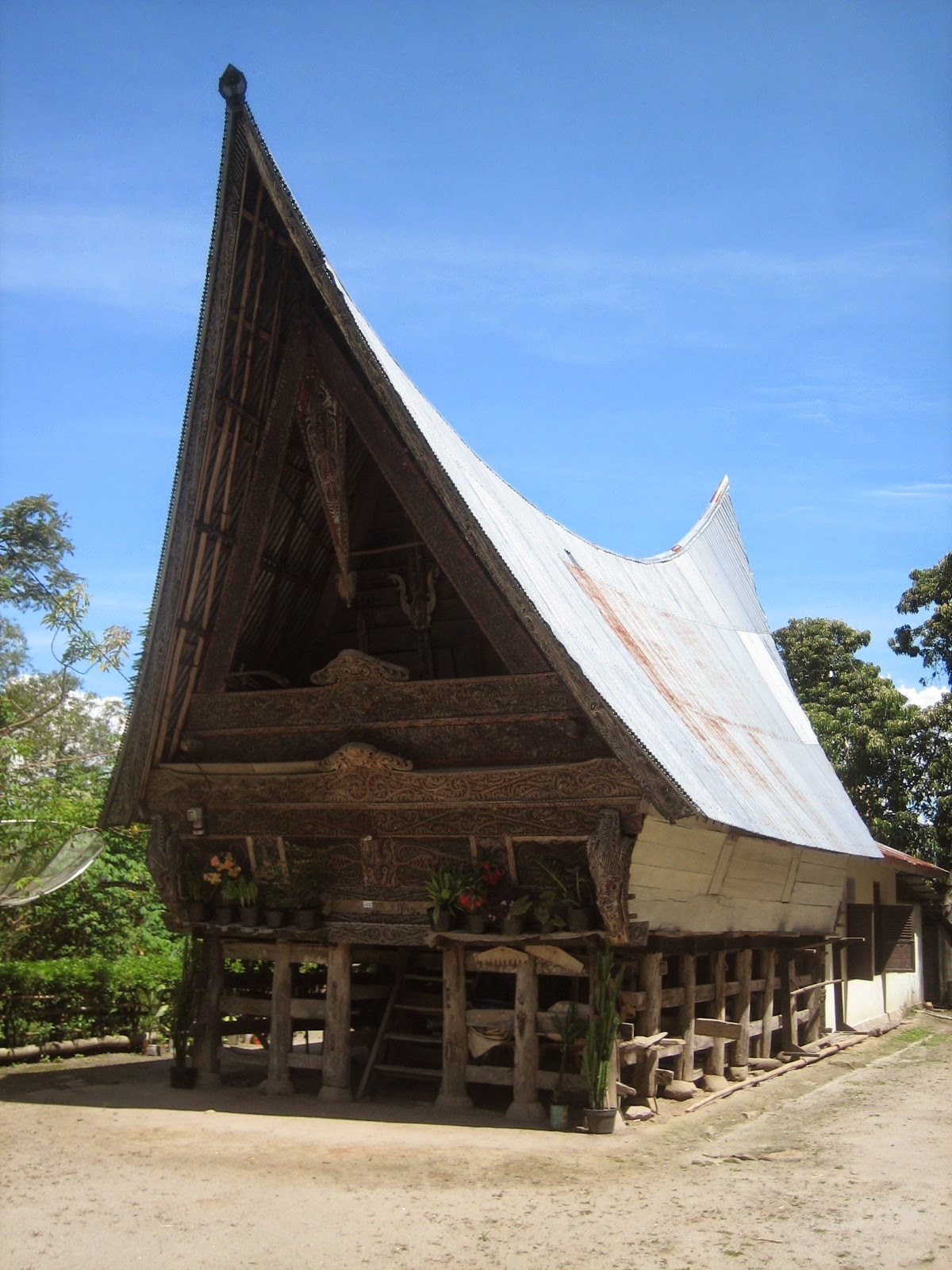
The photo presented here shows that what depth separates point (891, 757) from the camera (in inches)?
1065

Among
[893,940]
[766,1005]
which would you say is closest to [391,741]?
[766,1005]

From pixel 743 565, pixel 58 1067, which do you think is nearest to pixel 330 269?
pixel 58 1067

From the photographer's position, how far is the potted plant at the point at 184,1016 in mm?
12055

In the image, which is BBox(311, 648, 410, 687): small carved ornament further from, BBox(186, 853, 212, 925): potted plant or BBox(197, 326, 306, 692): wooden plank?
BBox(186, 853, 212, 925): potted plant

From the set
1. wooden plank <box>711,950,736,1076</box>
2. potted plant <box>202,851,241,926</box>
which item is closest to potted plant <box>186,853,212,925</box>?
potted plant <box>202,851,241,926</box>

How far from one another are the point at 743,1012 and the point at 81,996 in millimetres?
7729

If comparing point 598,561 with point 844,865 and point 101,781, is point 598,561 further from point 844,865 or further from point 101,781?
point 101,781

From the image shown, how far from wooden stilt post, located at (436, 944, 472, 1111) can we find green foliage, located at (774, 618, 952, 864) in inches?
655

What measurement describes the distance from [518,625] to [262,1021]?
563cm

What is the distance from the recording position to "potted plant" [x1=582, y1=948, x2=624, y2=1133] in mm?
9930

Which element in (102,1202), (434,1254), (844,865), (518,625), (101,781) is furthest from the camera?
(101,781)

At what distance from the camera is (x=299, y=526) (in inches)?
519

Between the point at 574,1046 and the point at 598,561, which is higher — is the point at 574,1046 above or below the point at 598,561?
below

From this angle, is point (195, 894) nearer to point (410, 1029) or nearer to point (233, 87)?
point (410, 1029)
